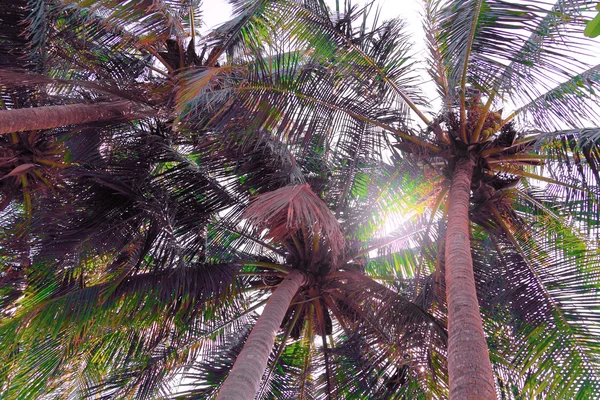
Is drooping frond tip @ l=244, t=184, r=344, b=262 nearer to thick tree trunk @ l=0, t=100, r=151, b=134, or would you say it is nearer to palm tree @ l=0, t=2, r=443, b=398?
palm tree @ l=0, t=2, r=443, b=398

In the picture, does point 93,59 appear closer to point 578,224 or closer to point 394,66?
point 394,66

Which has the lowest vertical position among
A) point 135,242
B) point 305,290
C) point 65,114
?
point 305,290

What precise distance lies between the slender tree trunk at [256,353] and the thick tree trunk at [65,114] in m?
3.03

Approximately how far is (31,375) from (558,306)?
650cm

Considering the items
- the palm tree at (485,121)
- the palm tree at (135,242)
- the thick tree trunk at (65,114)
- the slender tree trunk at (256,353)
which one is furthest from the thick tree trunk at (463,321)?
the thick tree trunk at (65,114)

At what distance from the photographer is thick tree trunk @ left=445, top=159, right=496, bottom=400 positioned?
3281 millimetres

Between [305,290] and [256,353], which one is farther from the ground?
[305,290]

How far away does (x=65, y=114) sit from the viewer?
5668mm

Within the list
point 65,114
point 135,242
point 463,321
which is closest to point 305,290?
point 135,242

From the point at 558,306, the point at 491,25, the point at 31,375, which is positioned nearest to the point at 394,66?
the point at 491,25

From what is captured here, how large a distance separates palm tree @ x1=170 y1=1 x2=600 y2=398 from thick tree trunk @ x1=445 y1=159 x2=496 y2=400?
41 mm

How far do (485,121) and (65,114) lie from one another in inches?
191

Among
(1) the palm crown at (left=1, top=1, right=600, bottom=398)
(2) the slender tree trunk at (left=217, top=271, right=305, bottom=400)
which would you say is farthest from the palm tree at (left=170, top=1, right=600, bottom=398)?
(2) the slender tree trunk at (left=217, top=271, right=305, bottom=400)

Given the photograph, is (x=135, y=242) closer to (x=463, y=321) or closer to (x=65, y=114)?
(x=65, y=114)
